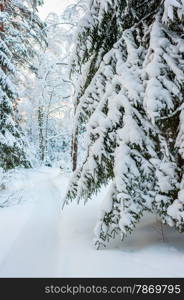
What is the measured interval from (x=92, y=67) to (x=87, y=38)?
1.93ft

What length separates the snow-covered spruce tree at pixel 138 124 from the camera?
A: 3.85m

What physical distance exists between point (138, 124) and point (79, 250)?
6.16 feet

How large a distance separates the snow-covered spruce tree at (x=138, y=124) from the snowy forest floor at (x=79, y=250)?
1.16 ft

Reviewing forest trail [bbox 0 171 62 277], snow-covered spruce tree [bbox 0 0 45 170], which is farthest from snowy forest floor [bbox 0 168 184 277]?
snow-covered spruce tree [bbox 0 0 45 170]

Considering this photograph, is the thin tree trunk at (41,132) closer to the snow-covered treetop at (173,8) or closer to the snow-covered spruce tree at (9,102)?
the snow-covered spruce tree at (9,102)

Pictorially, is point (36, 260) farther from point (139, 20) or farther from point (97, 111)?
point (139, 20)

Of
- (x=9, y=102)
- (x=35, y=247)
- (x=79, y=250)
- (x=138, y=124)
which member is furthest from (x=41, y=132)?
(x=138, y=124)

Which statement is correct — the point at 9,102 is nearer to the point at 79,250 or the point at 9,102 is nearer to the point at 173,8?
the point at 79,250

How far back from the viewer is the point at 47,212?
711cm

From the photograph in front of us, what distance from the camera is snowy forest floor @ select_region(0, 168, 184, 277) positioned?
11.7 feet

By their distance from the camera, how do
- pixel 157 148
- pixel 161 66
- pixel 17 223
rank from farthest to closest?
pixel 17 223, pixel 157 148, pixel 161 66

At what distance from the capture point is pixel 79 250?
4.25m

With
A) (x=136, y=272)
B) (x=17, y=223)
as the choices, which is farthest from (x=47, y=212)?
(x=136, y=272)

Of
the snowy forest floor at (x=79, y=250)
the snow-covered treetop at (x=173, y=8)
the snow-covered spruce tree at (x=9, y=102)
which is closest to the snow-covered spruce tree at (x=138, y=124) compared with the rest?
the snow-covered treetop at (x=173, y=8)
